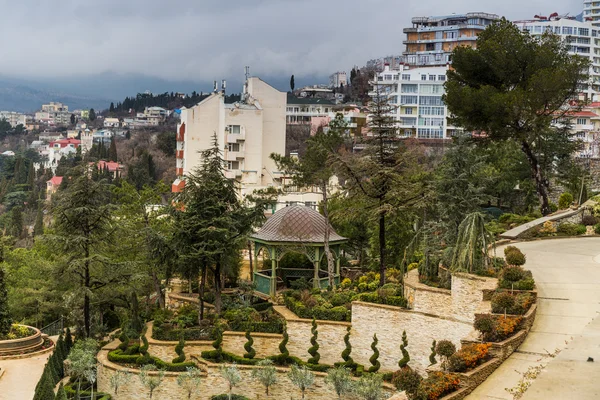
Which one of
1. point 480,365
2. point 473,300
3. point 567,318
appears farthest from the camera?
point 473,300

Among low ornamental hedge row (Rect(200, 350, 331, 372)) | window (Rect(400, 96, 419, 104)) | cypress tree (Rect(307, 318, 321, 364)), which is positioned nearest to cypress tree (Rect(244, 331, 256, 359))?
low ornamental hedge row (Rect(200, 350, 331, 372))

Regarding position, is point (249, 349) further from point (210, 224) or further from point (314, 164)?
point (314, 164)

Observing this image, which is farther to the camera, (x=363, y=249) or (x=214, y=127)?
(x=214, y=127)

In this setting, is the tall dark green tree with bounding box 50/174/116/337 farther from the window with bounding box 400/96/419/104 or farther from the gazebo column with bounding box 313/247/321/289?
the window with bounding box 400/96/419/104

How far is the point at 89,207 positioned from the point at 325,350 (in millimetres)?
10103

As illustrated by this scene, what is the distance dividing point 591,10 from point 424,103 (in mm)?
73397

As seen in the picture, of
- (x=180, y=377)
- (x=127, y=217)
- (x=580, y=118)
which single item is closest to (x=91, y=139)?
(x=580, y=118)

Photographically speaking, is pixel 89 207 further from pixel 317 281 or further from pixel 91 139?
pixel 91 139

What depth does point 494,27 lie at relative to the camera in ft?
111

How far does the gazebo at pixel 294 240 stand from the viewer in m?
28.7

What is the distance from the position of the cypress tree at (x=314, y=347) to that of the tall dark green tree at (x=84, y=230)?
326 inches

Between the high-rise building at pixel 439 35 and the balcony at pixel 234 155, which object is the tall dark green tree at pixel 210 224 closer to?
the balcony at pixel 234 155

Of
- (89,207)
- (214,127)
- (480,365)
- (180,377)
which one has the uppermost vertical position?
(214,127)

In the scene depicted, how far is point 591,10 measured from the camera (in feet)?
472
